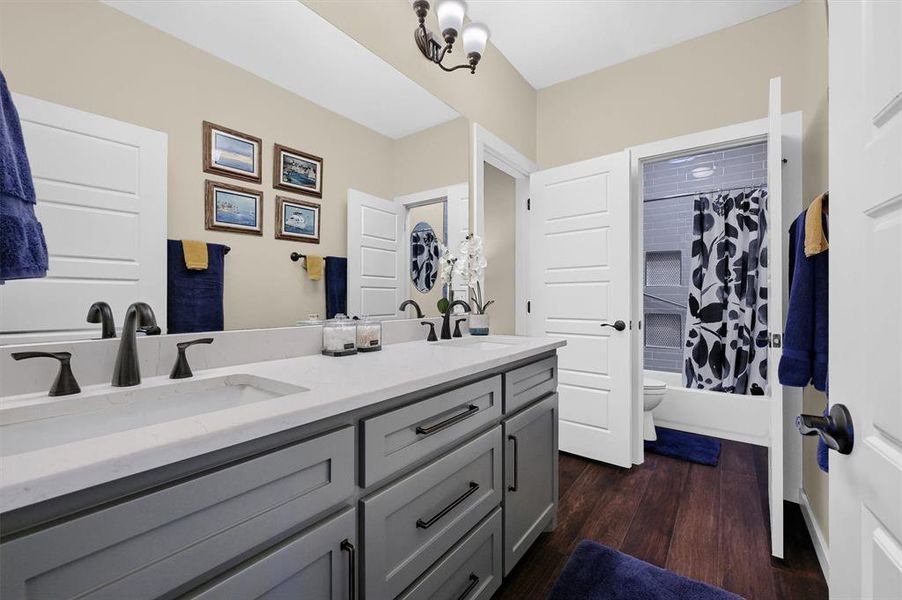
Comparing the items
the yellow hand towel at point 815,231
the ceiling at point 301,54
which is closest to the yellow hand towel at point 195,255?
the ceiling at point 301,54

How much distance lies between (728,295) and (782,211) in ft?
5.25

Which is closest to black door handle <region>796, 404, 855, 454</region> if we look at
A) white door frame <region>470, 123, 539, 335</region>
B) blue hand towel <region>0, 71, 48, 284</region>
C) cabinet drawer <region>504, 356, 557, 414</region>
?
cabinet drawer <region>504, 356, 557, 414</region>

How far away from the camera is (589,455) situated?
2.69 m

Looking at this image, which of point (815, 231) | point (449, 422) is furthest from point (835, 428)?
point (815, 231)

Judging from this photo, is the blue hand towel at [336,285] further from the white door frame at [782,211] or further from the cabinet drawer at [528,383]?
the white door frame at [782,211]

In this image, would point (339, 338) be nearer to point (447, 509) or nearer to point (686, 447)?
point (447, 509)

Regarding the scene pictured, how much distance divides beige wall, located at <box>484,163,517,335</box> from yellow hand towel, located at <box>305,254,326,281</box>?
1.81 metres

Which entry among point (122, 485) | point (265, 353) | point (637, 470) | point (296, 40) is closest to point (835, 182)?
point (122, 485)

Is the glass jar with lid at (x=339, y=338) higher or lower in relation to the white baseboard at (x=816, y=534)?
higher

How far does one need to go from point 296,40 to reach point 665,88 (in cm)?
237

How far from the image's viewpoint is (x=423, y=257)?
204cm

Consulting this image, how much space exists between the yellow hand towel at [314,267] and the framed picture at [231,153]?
301 millimetres

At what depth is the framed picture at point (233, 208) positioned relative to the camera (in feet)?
3.81

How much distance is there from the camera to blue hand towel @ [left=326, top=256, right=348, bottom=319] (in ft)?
4.93
